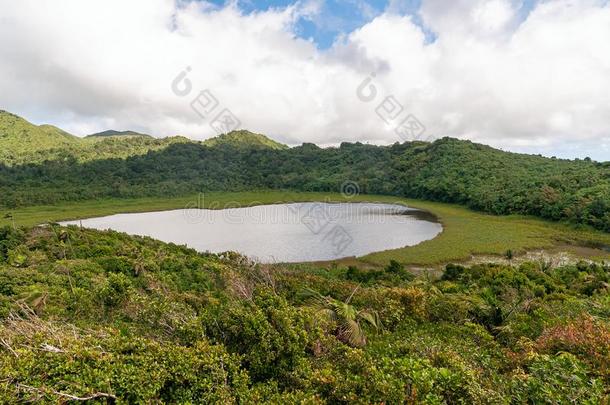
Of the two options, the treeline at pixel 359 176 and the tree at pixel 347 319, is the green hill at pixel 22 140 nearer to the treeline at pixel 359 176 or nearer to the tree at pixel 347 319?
the treeline at pixel 359 176

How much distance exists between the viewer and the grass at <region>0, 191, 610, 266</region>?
36062mm

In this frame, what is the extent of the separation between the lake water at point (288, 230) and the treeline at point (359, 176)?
60.5ft

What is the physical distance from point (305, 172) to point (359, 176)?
28.6m

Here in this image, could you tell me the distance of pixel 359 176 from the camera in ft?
393

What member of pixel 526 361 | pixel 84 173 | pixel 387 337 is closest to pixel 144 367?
pixel 387 337

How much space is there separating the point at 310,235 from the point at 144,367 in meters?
41.1

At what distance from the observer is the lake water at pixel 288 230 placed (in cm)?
3947

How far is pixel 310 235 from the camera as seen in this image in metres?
46.3

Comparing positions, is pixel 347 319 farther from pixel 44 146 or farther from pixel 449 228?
pixel 44 146

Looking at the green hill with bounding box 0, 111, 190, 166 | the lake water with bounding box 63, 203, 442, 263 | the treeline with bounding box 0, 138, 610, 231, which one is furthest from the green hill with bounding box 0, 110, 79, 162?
the lake water with bounding box 63, 203, 442, 263

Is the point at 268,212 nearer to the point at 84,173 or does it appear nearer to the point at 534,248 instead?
the point at 534,248

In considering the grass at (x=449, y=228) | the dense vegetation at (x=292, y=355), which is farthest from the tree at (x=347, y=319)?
the grass at (x=449, y=228)

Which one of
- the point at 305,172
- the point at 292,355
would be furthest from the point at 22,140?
the point at 292,355

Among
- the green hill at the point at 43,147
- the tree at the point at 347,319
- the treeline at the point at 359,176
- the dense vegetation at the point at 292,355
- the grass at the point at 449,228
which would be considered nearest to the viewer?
the dense vegetation at the point at 292,355
